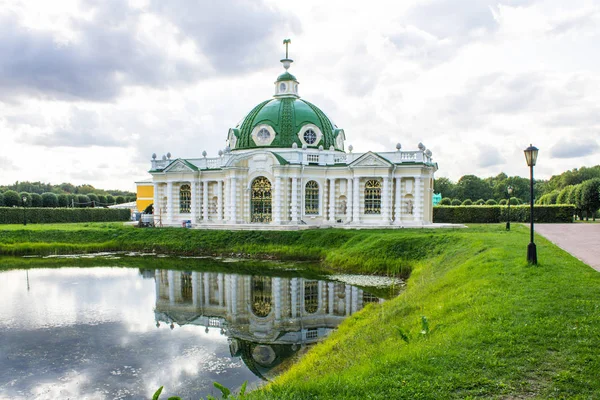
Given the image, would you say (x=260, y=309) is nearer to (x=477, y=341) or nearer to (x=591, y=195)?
(x=477, y=341)

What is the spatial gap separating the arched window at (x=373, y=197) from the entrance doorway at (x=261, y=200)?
6778 millimetres

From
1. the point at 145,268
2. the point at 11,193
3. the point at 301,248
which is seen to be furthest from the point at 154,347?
the point at 11,193

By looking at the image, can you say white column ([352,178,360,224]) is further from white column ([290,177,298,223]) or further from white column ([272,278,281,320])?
white column ([272,278,281,320])

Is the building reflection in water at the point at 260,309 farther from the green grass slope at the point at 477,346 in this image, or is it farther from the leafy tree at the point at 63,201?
the leafy tree at the point at 63,201

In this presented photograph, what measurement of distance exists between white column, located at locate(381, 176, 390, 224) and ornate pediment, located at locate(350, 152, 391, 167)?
3.25 ft

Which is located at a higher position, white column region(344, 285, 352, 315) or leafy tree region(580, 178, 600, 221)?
leafy tree region(580, 178, 600, 221)

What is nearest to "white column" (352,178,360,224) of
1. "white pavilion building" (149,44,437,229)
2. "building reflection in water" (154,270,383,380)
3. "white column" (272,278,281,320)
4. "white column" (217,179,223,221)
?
"white pavilion building" (149,44,437,229)

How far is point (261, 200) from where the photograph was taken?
3444cm

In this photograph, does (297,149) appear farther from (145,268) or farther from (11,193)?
(11,193)

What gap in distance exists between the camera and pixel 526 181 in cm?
8875

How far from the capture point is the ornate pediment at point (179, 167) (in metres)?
36.7

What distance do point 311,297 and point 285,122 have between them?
785 inches

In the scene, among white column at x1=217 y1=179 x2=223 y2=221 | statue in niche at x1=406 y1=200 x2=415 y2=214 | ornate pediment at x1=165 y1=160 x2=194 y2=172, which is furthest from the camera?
ornate pediment at x1=165 y1=160 x2=194 y2=172

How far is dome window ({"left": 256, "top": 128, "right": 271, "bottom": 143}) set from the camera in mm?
35688
